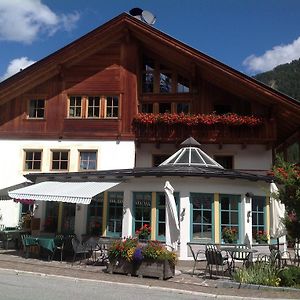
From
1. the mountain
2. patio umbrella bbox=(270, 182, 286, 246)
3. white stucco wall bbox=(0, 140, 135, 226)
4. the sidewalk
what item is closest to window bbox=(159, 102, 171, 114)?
white stucco wall bbox=(0, 140, 135, 226)

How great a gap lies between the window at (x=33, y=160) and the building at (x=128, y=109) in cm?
5

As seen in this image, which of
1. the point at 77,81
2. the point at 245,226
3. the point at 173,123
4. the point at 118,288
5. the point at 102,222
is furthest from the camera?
the point at 77,81

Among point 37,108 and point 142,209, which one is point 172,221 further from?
point 37,108

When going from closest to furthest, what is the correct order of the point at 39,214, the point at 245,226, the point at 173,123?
the point at 245,226 < the point at 39,214 < the point at 173,123

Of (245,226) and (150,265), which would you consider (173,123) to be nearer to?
(245,226)

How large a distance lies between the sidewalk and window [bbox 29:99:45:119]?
9735 millimetres

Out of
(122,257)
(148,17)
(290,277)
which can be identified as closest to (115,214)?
(122,257)

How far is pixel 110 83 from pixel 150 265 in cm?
1303

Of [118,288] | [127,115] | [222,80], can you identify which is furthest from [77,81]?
[118,288]

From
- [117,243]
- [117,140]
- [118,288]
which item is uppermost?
[117,140]

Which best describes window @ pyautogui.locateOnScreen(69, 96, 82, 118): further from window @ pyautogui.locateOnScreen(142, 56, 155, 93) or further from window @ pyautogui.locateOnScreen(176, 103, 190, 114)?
window @ pyautogui.locateOnScreen(176, 103, 190, 114)

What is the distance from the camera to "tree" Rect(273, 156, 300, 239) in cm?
1101

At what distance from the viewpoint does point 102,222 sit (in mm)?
16625

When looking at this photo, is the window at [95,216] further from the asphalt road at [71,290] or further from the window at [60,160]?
the window at [60,160]
